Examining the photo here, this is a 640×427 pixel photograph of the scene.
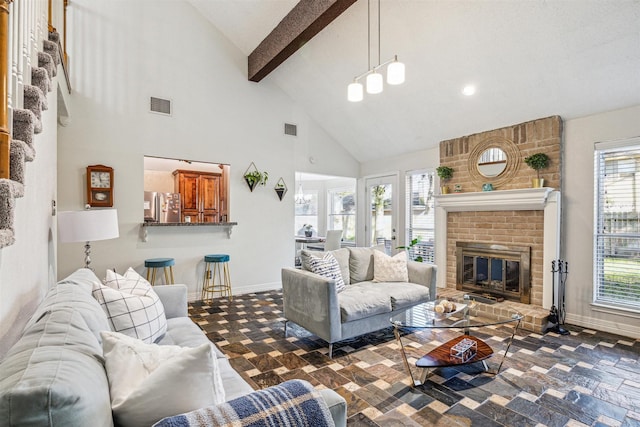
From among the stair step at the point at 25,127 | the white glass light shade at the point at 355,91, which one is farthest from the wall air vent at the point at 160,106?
the stair step at the point at 25,127

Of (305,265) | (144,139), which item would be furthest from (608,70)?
(144,139)

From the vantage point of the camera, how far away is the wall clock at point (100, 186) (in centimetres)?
422

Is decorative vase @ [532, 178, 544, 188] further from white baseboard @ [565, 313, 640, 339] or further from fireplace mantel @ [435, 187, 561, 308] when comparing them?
white baseboard @ [565, 313, 640, 339]

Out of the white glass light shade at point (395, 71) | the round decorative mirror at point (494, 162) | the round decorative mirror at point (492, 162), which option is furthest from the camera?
the round decorative mirror at point (492, 162)

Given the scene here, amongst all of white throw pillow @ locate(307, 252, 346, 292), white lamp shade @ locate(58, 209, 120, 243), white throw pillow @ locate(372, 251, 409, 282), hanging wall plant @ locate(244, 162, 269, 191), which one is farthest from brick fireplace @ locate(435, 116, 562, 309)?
white lamp shade @ locate(58, 209, 120, 243)

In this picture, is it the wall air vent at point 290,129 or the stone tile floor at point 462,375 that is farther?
the wall air vent at point 290,129

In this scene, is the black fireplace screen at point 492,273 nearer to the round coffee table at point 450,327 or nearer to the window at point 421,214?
the window at point 421,214

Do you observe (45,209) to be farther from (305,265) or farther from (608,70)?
(608,70)

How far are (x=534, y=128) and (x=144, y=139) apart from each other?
5.20m

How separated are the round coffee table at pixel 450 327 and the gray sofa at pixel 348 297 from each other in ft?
1.63

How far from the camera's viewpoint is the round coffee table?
252cm

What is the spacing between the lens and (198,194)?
710 cm

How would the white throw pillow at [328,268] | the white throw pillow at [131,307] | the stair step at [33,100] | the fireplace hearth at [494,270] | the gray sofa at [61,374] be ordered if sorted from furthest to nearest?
the fireplace hearth at [494,270]
the white throw pillow at [328,268]
the white throw pillow at [131,307]
the stair step at [33,100]
the gray sofa at [61,374]

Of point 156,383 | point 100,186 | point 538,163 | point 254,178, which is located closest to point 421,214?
point 538,163
